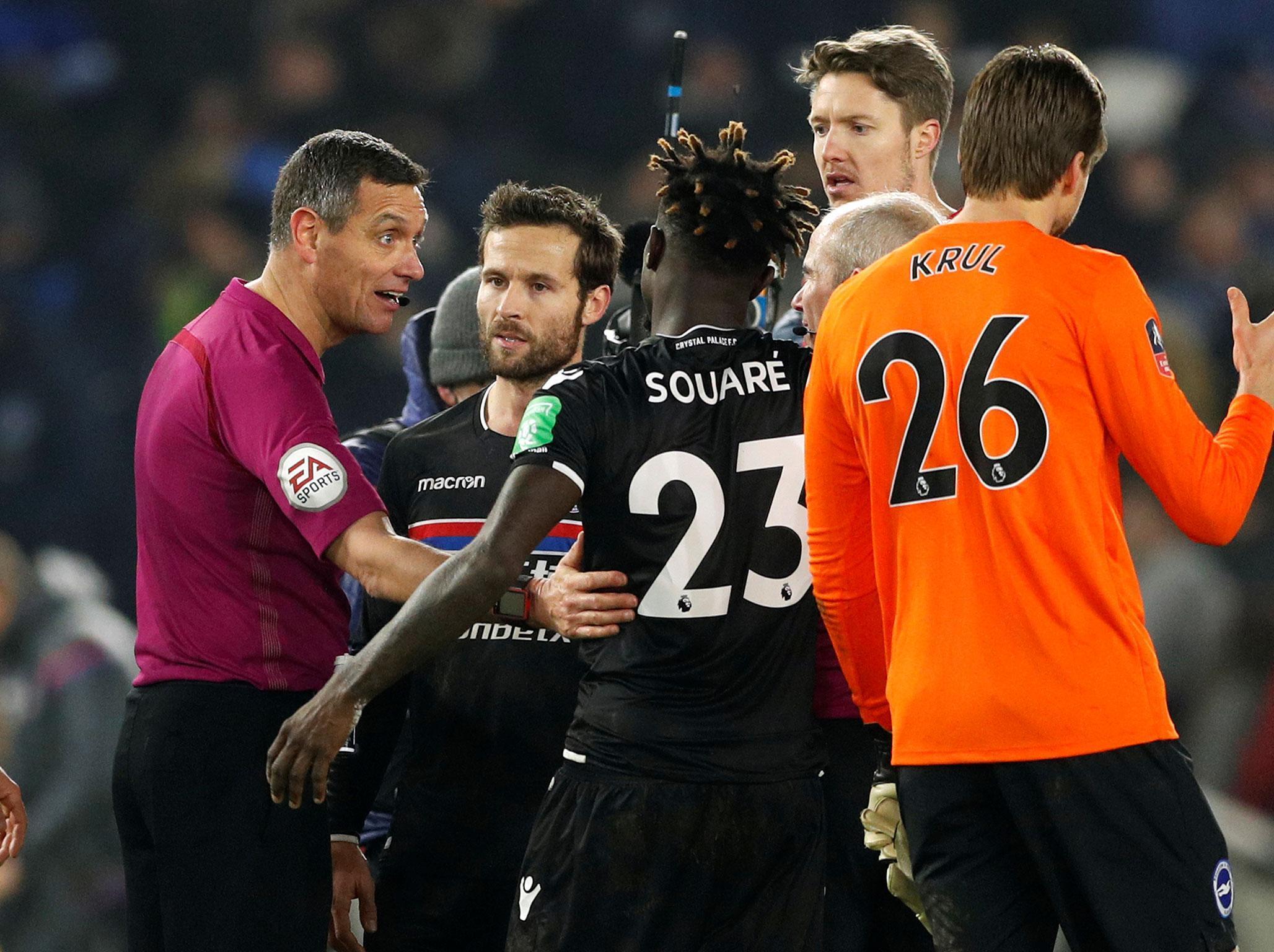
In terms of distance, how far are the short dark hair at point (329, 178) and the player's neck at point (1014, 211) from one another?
138cm

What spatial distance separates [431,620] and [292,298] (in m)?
0.89

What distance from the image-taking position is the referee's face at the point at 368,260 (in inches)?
137

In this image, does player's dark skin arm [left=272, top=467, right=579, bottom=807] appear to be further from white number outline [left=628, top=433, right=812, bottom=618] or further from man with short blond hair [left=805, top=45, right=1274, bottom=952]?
man with short blond hair [left=805, top=45, right=1274, bottom=952]

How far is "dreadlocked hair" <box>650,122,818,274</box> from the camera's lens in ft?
10.5

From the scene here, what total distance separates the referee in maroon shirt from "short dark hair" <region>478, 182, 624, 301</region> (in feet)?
2.75

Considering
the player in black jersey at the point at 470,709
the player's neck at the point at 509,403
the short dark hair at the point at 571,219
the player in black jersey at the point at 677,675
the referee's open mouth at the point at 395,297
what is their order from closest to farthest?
the player in black jersey at the point at 677,675 < the referee's open mouth at the point at 395,297 < the player in black jersey at the point at 470,709 < the player's neck at the point at 509,403 < the short dark hair at the point at 571,219

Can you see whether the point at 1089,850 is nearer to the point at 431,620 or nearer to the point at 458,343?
the point at 431,620

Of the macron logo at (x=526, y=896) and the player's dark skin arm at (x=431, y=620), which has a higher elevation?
the player's dark skin arm at (x=431, y=620)

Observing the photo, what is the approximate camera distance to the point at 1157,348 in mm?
2594

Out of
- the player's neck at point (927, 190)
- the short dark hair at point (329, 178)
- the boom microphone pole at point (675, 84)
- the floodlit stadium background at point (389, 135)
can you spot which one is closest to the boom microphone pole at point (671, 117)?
the boom microphone pole at point (675, 84)

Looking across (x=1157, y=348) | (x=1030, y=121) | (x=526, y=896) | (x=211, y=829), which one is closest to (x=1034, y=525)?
(x=1157, y=348)

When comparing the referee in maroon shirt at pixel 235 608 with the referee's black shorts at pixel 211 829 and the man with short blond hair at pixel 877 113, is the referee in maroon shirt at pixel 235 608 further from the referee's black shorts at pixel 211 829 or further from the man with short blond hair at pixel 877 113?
the man with short blond hair at pixel 877 113

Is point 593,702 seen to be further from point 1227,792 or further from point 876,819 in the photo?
point 1227,792

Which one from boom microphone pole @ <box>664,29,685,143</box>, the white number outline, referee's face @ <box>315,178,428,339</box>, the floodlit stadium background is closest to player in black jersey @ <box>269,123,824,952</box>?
the white number outline
